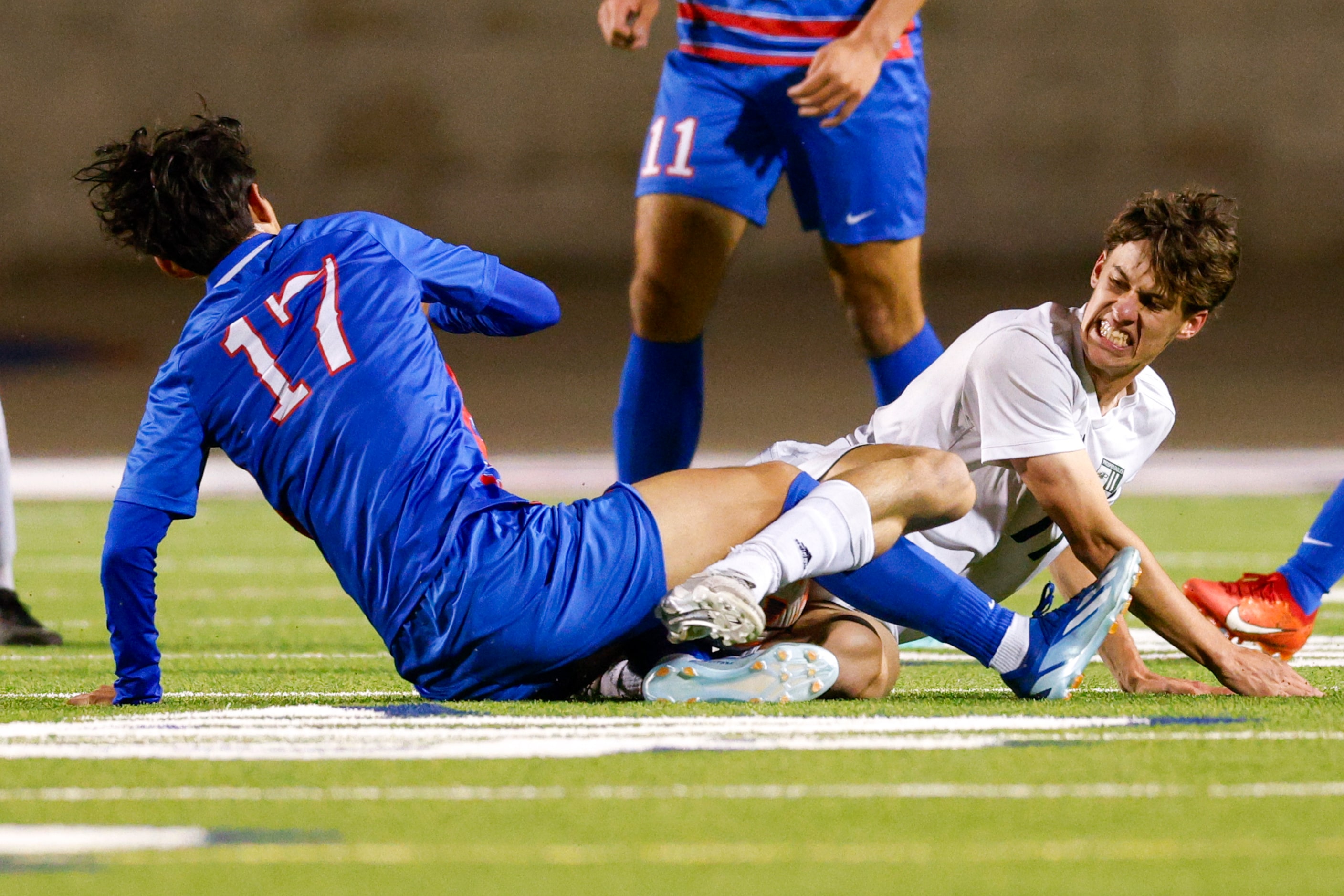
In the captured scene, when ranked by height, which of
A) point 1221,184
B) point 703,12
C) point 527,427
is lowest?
point 527,427

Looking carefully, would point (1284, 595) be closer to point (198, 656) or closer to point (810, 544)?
point (810, 544)

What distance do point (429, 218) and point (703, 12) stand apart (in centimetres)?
888

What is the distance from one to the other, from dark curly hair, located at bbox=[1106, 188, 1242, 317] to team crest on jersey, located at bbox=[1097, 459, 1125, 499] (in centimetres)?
34

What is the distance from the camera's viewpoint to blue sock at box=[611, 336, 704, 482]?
4793 millimetres

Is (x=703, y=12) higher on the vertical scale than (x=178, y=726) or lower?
higher

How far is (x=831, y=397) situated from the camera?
12.3 m

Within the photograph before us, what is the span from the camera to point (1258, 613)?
3719mm

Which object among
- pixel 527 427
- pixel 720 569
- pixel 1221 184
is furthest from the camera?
pixel 1221 184

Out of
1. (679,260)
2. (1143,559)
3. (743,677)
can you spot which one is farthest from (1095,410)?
(679,260)

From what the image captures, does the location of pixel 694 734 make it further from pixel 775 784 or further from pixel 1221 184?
pixel 1221 184

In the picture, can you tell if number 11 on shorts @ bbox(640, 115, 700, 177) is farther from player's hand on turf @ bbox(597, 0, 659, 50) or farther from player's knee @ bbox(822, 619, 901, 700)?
player's knee @ bbox(822, 619, 901, 700)

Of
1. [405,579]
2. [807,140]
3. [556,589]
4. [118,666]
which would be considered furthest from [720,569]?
[807,140]

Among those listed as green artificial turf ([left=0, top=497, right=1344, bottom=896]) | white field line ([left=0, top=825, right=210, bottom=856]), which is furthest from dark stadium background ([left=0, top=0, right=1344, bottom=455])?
white field line ([left=0, top=825, right=210, bottom=856])

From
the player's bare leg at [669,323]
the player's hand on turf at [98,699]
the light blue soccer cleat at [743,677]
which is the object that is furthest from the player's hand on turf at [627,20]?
the player's hand on turf at [98,699]
